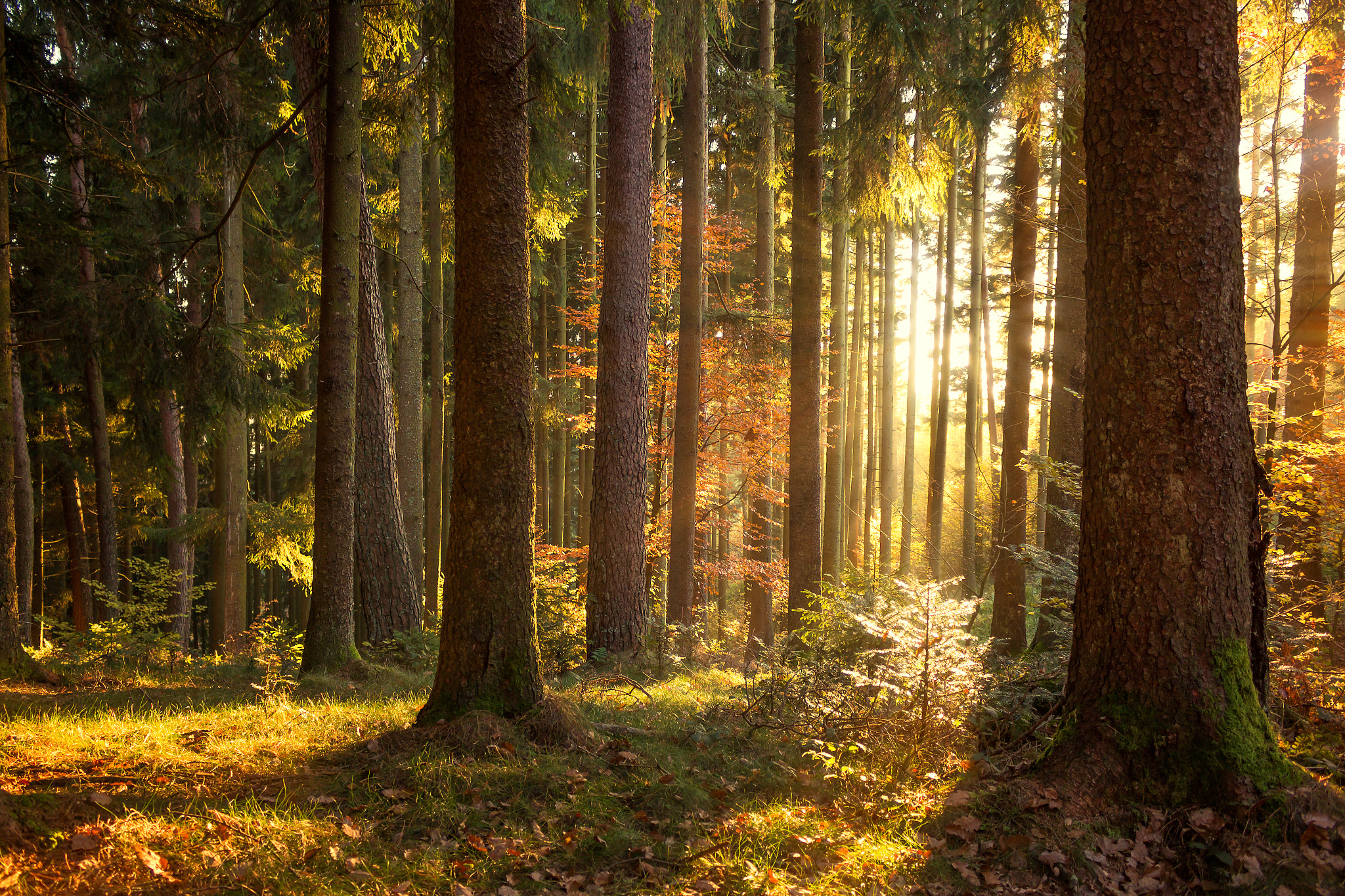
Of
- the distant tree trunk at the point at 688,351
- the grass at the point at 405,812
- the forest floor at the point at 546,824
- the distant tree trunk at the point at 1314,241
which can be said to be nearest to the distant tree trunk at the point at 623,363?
the distant tree trunk at the point at 688,351

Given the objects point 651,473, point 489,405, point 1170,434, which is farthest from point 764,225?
point 1170,434

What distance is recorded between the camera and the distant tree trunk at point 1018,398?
9.30 m

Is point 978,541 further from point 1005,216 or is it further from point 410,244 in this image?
point 410,244

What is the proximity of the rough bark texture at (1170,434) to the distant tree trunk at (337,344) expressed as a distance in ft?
19.9

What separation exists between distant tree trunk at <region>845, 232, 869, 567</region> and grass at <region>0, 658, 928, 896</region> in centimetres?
1648

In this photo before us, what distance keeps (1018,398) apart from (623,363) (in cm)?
562

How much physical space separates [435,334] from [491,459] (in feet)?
30.7

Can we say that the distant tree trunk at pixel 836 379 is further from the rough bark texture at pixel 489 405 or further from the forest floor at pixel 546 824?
the forest floor at pixel 546 824

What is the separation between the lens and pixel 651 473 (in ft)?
49.0

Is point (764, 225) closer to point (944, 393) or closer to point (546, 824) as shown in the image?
point (944, 393)

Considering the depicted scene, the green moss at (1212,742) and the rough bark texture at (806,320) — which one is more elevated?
the rough bark texture at (806,320)

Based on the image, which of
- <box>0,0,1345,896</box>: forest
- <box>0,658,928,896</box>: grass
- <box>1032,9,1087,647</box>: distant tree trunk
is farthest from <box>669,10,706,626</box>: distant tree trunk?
<box>0,658,928,896</box>: grass

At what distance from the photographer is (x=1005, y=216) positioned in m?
18.7

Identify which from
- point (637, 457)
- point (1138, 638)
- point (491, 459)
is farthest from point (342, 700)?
point (1138, 638)
